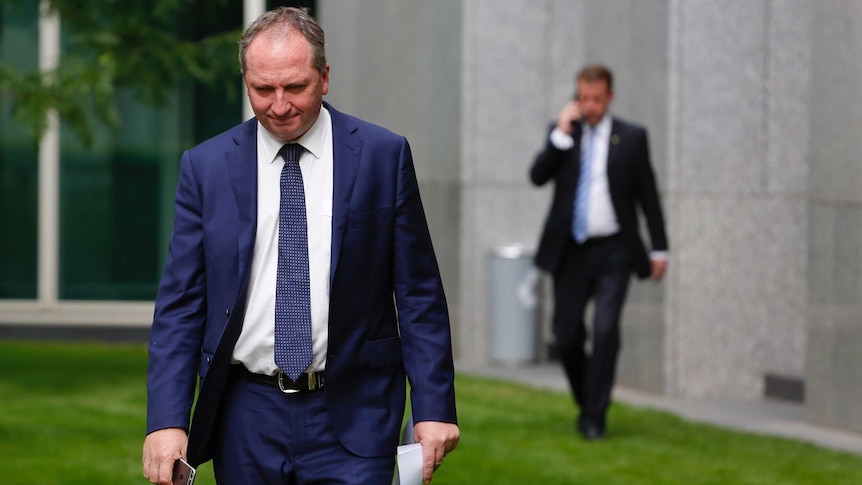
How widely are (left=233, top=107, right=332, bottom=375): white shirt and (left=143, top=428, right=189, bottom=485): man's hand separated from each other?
0.76 ft

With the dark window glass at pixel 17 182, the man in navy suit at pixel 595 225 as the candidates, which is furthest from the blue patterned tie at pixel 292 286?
the dark window glass at pixel 17 182

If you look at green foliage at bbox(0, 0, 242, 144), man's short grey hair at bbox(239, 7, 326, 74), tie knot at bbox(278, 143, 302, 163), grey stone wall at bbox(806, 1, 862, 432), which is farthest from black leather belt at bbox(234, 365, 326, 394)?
green foliage at bbox(0, 0, 242, 144)

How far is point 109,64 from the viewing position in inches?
434

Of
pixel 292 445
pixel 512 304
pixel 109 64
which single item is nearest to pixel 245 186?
pixel 292 445

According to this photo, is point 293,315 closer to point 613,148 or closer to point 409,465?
point 409,465

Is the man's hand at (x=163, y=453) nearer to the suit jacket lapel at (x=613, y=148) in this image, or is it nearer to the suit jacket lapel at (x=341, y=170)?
the suit jacket lapel at (x=341, y=170)

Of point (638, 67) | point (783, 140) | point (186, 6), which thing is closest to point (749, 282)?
point (783, 140)

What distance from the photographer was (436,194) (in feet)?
44.4

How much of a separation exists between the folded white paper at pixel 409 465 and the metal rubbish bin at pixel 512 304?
9.12m

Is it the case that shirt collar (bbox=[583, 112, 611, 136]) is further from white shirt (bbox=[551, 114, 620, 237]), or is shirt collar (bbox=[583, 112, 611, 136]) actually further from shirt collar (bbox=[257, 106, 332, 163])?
shirt collar (bbox=[257, 106, 332, 163])

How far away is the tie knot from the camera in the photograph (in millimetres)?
3857

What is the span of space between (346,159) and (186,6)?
30.2ft

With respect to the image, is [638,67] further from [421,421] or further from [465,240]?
[421,421]

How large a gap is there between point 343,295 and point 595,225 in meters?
4.78
